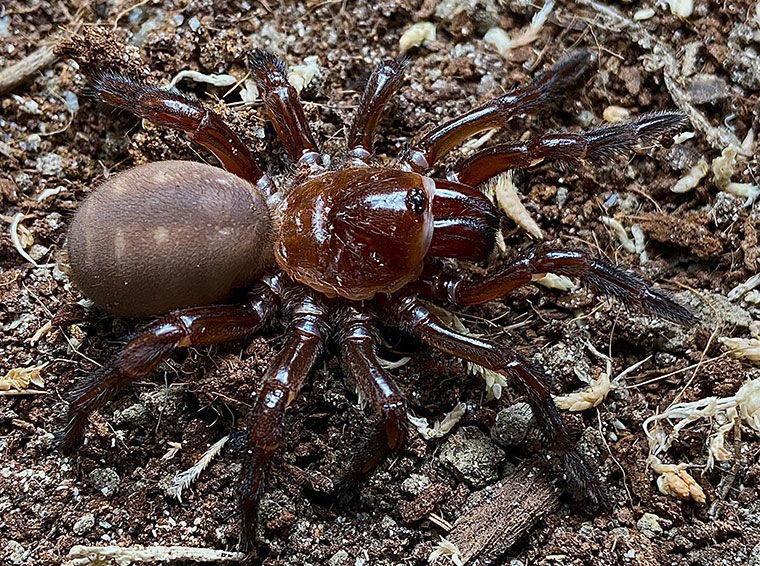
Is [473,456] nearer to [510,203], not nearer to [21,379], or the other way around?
[510,203]

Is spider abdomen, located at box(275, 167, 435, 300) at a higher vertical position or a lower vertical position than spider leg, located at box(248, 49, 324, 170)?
lower

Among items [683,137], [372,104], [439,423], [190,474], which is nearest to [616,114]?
[683,137]

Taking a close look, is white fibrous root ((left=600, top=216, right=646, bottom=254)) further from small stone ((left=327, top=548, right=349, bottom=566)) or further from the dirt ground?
small stone ((left=327, top=548, right=349, bottom=566))

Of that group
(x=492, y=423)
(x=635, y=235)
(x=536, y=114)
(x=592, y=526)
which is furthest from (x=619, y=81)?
(x=592, y=526)

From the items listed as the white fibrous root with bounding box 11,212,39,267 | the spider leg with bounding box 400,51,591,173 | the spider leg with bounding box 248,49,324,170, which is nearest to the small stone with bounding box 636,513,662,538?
the spider leg with bounding box 400,51,591,173

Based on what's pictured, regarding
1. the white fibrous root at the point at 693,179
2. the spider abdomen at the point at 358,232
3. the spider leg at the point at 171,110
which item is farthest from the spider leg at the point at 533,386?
the spider leg at the point at 171,110

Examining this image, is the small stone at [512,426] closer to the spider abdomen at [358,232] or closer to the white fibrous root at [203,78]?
the spider abdomen at [358,232]
